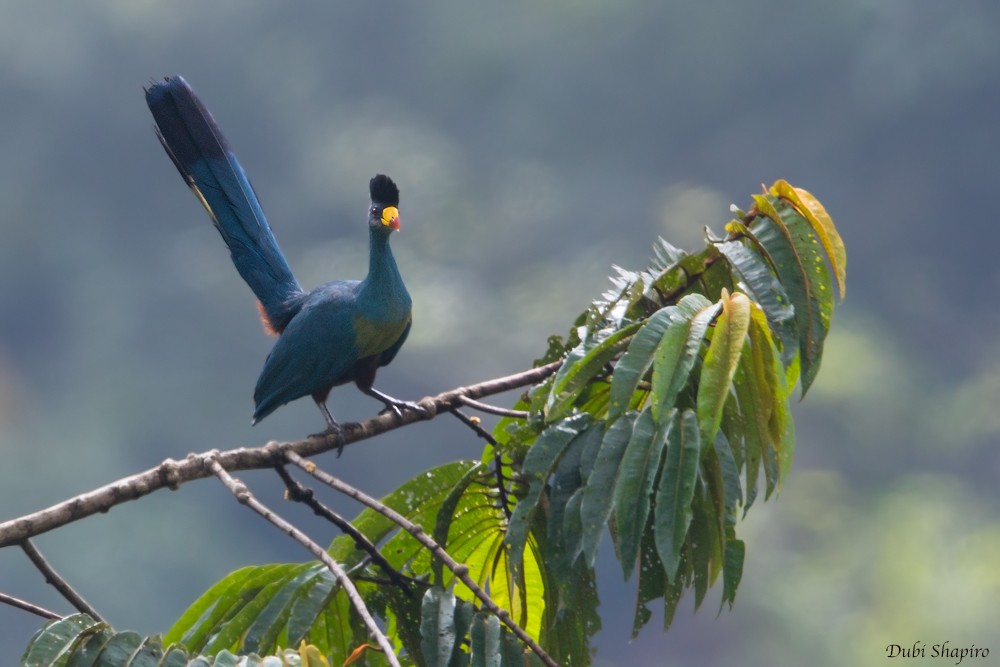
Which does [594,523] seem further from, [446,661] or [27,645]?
[27,645]

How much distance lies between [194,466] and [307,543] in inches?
14.3

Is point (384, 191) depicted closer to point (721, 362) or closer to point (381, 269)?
point (381, 269)

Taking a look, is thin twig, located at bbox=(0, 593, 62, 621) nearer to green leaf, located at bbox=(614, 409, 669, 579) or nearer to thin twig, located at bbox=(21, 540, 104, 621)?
thin twig, located at bbox=(21, 540, 104, 621)

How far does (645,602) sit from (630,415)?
13.3 inches

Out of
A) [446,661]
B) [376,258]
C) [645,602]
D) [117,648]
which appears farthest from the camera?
[376,258]

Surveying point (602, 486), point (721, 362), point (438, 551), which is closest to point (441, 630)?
point (438, 551)

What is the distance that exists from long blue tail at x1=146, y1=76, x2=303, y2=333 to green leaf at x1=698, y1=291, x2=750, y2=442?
1743 mm

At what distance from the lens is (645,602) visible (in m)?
1.77

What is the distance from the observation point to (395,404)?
2688 mm

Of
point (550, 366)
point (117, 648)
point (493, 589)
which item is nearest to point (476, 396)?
point (550, 366)

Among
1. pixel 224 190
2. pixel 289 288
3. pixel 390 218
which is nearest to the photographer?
pixel 390 218

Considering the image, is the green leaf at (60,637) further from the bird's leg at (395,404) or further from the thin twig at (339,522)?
the bird's leg at (395,404)

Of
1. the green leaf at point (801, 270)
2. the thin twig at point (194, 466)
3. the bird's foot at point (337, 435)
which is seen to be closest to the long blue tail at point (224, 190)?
the bird's foot at point (337, 435)

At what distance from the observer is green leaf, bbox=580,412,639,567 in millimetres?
1531
